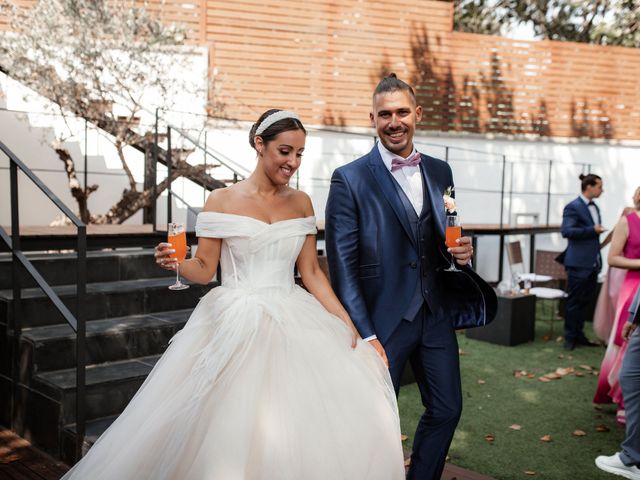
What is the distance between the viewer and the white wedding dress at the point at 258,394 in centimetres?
251

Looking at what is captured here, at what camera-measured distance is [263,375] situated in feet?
8.70

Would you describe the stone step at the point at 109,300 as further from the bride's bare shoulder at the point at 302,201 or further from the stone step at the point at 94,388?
the bride's bare shoulder at the point at 302,201

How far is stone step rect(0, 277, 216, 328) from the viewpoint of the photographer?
4.91 metres

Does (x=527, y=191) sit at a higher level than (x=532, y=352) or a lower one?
higher

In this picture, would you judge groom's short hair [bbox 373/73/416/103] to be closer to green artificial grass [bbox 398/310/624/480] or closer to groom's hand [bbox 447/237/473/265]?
groom's hand [bbox 447/237/473/265]

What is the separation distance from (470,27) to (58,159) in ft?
52.8

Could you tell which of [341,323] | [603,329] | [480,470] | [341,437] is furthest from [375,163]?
[603,329]

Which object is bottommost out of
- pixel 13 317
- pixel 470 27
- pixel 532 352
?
pixel 532 352

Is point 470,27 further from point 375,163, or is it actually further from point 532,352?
point 375,163

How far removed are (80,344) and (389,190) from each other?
2147mm

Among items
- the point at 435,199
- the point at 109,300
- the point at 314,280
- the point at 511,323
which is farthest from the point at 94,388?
the point at 511,323

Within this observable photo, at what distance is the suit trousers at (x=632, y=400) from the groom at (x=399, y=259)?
1649mm

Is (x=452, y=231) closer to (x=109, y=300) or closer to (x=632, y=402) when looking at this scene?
(x=632, y=402)

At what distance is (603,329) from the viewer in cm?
652
